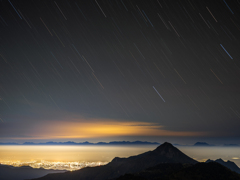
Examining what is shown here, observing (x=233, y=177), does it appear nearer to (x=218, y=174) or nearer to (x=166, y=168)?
(x=218, y=174)

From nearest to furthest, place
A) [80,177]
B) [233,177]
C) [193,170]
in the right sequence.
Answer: [233,177]
[193,170]
[80,177]

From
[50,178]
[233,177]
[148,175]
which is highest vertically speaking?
[233,177]

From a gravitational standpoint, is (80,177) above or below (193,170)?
below

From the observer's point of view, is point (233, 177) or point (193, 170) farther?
point (193, 170)

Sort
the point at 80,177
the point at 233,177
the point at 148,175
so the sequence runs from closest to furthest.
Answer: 1. the point at 233,177
2. the point at 148,175
3. the point at 80,177

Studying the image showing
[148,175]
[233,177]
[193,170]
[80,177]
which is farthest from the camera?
[80,177]

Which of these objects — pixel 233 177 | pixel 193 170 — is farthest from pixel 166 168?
pixel 233 177

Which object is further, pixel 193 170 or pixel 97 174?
pixel 97 174

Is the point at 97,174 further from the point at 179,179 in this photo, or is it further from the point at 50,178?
the point at 179,179

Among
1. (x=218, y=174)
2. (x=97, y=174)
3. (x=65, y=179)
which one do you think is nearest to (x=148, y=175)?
(x=218, y=174)
